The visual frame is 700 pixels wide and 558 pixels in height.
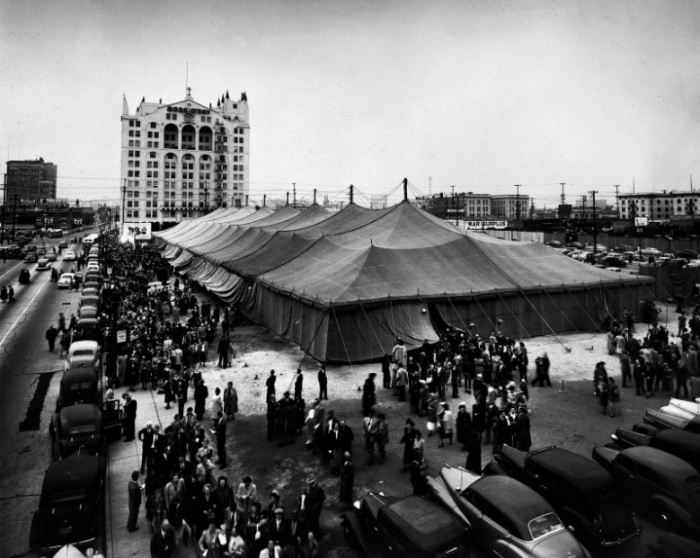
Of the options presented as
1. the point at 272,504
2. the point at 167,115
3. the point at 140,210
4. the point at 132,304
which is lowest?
the point at 272,504

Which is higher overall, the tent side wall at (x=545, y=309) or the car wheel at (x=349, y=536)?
the tent side wall at (x=545, y=309)

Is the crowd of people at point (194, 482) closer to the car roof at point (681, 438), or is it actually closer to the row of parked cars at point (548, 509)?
the row of parked cars at point (548, 509)

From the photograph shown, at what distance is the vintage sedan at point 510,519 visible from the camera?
8.12m

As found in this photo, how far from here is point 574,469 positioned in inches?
381

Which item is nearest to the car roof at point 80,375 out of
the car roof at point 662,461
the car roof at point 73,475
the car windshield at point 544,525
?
the car roof at point 73,475

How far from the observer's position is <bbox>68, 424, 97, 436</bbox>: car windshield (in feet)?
40.4

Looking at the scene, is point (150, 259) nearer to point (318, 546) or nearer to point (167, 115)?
point (318, 546)

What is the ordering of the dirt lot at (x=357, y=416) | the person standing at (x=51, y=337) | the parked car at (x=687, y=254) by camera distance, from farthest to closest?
the parked car at (x=687, y=254) → the person standing at (x=51, y=337) → the dirt lot at (x=357, y=416)

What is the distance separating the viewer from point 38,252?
6838 cm

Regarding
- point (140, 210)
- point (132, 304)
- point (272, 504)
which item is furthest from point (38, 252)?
point (272, 504)

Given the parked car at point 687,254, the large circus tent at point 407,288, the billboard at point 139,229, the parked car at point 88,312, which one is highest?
the billboard at point 139,229

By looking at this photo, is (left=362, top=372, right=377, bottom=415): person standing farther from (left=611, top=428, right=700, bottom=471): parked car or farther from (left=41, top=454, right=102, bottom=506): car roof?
(left=41, top=454, right=102, bottom=506): car roof

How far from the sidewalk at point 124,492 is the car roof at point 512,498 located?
6.73 metres

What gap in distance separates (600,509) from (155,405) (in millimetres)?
14030
